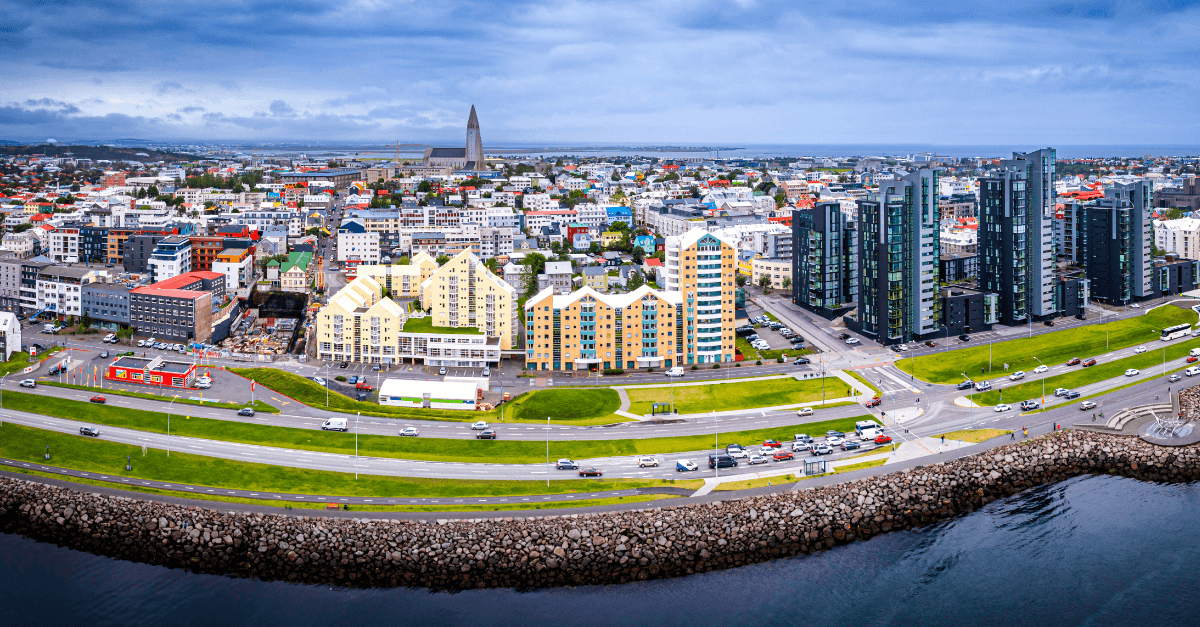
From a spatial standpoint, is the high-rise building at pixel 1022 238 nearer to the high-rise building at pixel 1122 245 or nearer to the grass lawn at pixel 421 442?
the high-rise building at pixel 1122 245

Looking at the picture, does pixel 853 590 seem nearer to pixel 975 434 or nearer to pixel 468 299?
pixel 975 434

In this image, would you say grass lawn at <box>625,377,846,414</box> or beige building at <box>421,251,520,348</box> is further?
beige building at <box>421,251,520,348</box>

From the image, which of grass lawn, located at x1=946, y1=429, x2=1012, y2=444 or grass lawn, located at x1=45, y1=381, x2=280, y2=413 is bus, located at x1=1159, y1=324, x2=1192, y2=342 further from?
grass lawn, located at x1=45, y1=381, x2=280, y2=413

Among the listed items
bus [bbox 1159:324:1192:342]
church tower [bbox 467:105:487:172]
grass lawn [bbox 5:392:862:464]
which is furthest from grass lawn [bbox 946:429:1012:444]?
church tower [bbox 467:105:487:172]

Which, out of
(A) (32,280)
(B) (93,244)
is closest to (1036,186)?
(A) (32,280)

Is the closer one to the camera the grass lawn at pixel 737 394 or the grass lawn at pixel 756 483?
the grass lawn at pixel 756 483

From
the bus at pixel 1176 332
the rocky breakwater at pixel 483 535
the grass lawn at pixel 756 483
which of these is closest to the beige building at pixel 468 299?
the grass lawn at pixel 756 483
